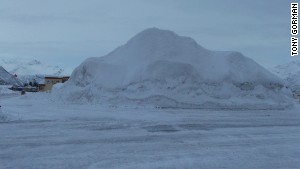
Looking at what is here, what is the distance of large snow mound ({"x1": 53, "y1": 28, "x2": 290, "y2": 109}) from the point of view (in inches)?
993

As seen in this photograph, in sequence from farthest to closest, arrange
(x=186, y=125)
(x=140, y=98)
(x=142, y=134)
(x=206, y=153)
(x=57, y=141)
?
(x=140, y=98) < (x=186, y=125) < (x=142, y=134) < (x=57, y=141) < (x=206, y=153)

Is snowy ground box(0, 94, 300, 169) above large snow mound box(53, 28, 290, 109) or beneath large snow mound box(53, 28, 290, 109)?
beneath

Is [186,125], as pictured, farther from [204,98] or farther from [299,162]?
[204,98]

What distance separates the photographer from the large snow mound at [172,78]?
25.2 m

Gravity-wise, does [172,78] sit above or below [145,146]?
above

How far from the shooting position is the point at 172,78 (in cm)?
2644

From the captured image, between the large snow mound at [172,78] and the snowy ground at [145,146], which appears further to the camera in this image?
the large snow mound at [172,78]

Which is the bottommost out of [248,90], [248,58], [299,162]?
[299,162]

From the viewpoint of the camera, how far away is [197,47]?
31109 mm

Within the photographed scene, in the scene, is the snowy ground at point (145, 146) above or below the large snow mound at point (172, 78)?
below

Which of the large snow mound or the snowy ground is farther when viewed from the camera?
the large snow mound

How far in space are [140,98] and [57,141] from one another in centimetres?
1447

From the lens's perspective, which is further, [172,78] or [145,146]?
[172,78]

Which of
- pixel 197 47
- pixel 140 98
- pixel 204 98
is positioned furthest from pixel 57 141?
pixel 197 47
